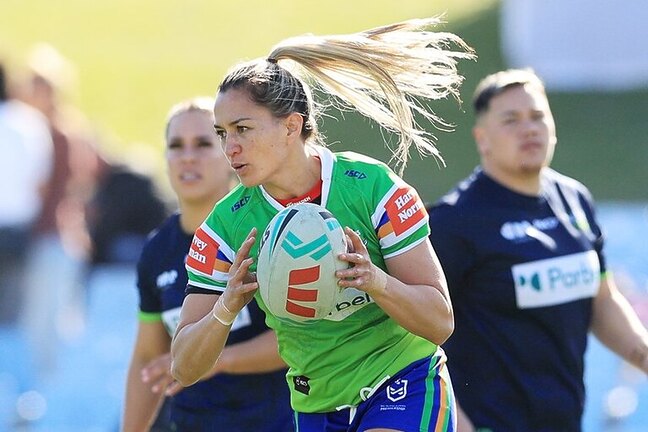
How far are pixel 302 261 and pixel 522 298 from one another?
70.0 inches

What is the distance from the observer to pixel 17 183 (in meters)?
9.40

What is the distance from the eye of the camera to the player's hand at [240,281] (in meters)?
4.25

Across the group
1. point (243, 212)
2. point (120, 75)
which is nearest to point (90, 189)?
point (243, 212)

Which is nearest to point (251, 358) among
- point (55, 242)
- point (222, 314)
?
point (222, 314)

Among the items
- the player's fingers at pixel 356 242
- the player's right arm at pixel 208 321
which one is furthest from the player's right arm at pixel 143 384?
the player's fingers at pixel 356 242

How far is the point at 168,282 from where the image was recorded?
5.68 metres

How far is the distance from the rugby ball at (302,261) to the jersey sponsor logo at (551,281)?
1.64 metres

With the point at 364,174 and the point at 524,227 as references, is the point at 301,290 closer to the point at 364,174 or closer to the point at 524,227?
the point at 364,174

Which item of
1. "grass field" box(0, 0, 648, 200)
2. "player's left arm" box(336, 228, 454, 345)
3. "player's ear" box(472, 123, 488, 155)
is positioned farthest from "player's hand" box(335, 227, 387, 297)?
"grass field" box(0, 0, 648, 200)

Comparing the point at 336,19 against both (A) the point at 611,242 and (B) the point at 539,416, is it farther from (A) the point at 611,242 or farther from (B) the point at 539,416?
(B) the point at 539,416

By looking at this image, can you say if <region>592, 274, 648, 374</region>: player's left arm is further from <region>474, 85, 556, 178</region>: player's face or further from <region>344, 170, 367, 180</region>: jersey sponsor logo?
<region>344, 170, 367, 180</region>: jersey sponsor logo

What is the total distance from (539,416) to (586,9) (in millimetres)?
13012

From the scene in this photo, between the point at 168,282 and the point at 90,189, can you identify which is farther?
the point at 90,189

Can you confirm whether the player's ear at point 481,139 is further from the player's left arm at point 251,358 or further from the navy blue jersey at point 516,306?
the player's left arm at point 251,358
